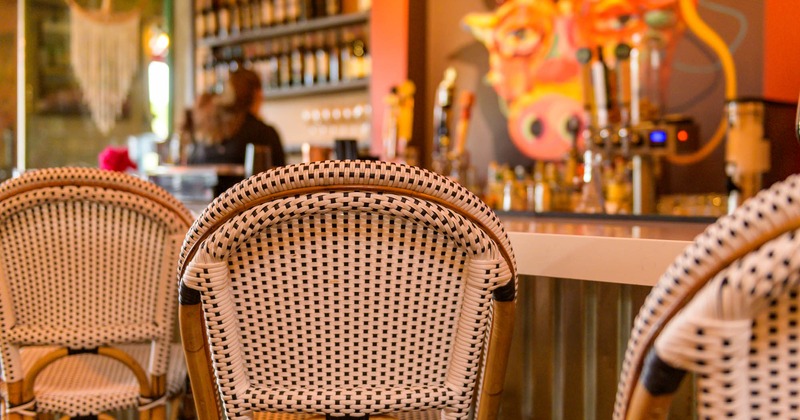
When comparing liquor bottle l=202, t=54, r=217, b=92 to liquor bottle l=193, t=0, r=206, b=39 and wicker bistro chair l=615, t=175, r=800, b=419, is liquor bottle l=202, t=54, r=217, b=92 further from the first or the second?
wicker bistro chair l=615, t=175, r=800, b=419

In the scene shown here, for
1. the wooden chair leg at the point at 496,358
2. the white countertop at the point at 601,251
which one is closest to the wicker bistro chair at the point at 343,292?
the wooden chair leg at the point at 496,358

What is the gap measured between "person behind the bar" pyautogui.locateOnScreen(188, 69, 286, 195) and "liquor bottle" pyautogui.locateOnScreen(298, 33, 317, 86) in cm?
115

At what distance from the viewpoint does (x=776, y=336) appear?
59 centimetres

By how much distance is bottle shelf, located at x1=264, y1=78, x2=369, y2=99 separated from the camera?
4.65m

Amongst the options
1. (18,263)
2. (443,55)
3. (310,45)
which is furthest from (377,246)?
(310,45)

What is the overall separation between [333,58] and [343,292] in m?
4.02

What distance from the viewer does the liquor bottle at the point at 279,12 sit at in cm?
509

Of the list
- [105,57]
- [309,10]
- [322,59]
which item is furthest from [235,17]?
[105,57]

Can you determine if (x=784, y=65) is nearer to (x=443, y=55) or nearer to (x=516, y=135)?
(x=516, y=135)

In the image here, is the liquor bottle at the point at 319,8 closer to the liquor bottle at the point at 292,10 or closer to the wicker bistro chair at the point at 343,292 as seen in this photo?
the liquor bottle at the point at 292,10

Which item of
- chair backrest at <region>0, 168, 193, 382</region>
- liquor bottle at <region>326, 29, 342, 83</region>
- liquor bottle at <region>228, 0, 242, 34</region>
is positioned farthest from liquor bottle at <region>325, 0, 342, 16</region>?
chair backrest at <region>0, 168, 193, 382</region>

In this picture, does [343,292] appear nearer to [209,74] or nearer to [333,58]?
[333,58]

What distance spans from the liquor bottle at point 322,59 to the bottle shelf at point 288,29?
0.09 meters

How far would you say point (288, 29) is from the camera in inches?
196
